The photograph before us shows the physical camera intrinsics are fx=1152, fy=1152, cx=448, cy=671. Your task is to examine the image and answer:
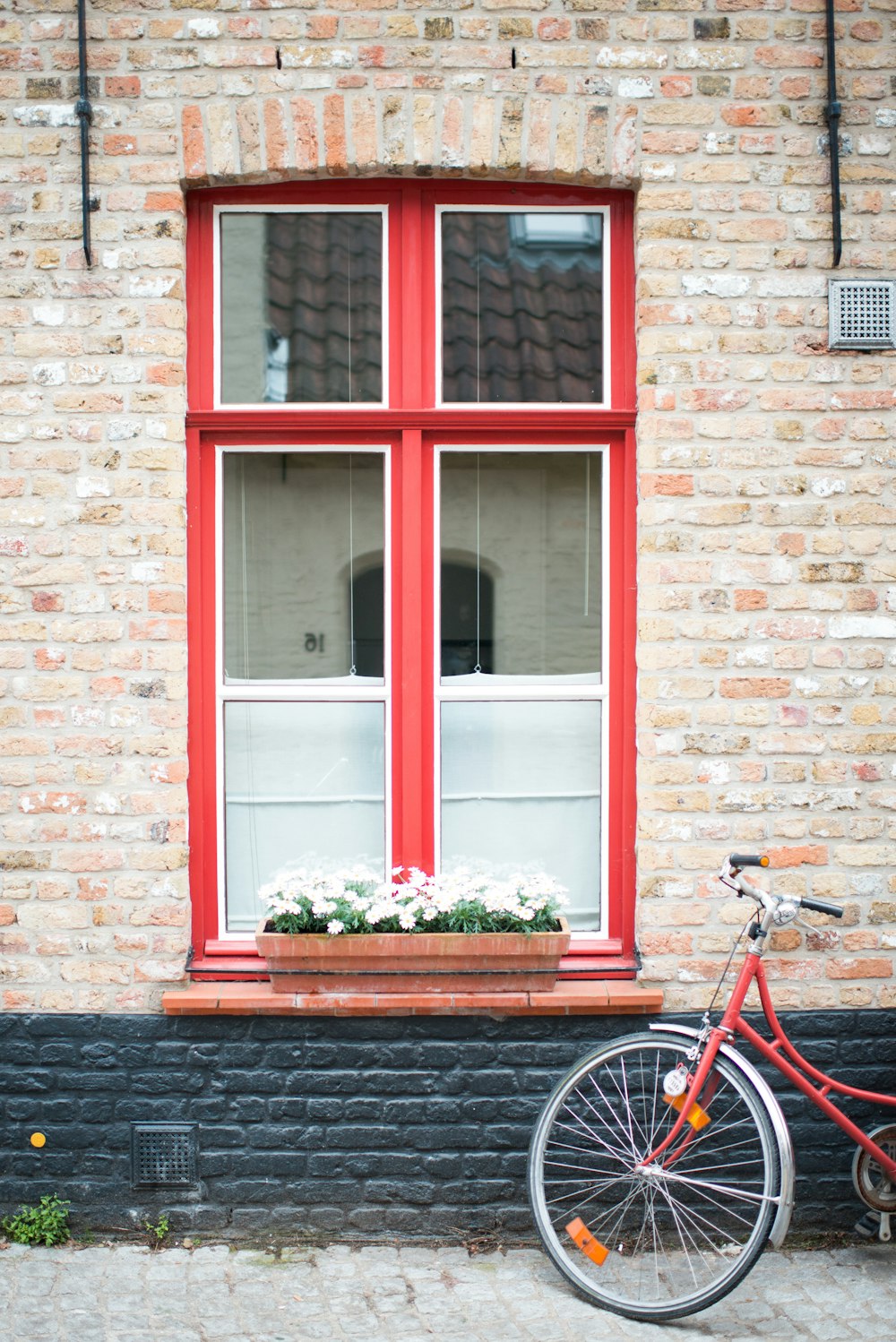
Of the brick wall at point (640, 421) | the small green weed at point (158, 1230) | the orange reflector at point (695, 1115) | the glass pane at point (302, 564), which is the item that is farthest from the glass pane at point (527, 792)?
the small green weed at point (158, 1230)

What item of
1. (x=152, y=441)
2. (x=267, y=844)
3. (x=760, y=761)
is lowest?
(x=267, y=844)

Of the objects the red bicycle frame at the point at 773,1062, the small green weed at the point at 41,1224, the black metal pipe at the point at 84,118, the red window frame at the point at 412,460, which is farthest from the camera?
the red window frame at the point at 412,460

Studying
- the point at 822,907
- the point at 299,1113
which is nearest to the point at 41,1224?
the point at 299,1113

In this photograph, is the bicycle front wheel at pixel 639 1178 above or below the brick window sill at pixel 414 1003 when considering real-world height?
below

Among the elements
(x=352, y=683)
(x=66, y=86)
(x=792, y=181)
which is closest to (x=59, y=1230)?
(x=352, y=683)

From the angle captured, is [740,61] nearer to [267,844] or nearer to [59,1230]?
[267,844]

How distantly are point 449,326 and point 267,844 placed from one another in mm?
1969

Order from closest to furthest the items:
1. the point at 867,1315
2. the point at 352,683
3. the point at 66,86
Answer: the point at 867,1315 → the point at 66,86 → the point at 352,683

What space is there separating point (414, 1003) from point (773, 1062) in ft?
3.84

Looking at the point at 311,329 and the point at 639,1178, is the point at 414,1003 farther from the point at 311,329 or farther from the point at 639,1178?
the point at 311,329

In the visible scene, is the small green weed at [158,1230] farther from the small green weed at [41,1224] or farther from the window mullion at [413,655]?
the window mullion at [413,655]

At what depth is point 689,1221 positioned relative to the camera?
390 centimetres

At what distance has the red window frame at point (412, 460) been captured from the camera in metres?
4.02

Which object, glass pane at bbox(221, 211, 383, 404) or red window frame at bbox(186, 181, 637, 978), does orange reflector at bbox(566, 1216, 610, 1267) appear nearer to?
red window frame at bbox(186, 181, 637, 978)
